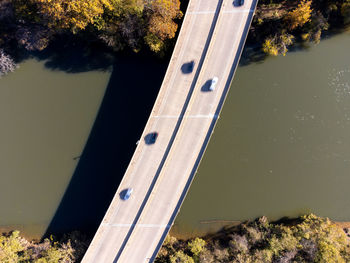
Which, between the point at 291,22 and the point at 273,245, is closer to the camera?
the point at 273,245

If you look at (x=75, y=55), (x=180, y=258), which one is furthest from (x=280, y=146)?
(x=75, y=55)

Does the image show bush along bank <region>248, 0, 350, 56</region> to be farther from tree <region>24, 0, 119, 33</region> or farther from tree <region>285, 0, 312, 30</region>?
tree <region>24, 0, 119, 33</region>

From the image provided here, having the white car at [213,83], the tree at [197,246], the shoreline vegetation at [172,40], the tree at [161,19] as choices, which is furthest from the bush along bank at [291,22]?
the tree at [197,246]

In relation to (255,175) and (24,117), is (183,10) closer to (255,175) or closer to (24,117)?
(255,175)

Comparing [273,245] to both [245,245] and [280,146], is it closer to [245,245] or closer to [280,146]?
[245,245]

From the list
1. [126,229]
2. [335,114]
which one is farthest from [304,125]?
[126,229]

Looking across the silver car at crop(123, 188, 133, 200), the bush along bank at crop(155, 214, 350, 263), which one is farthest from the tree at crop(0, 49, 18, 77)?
the bush along bank at crop(155, 214, 350, 263)

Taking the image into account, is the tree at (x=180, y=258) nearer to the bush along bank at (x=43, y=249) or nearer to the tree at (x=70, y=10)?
the bush along bank at (x=43, y=249)
